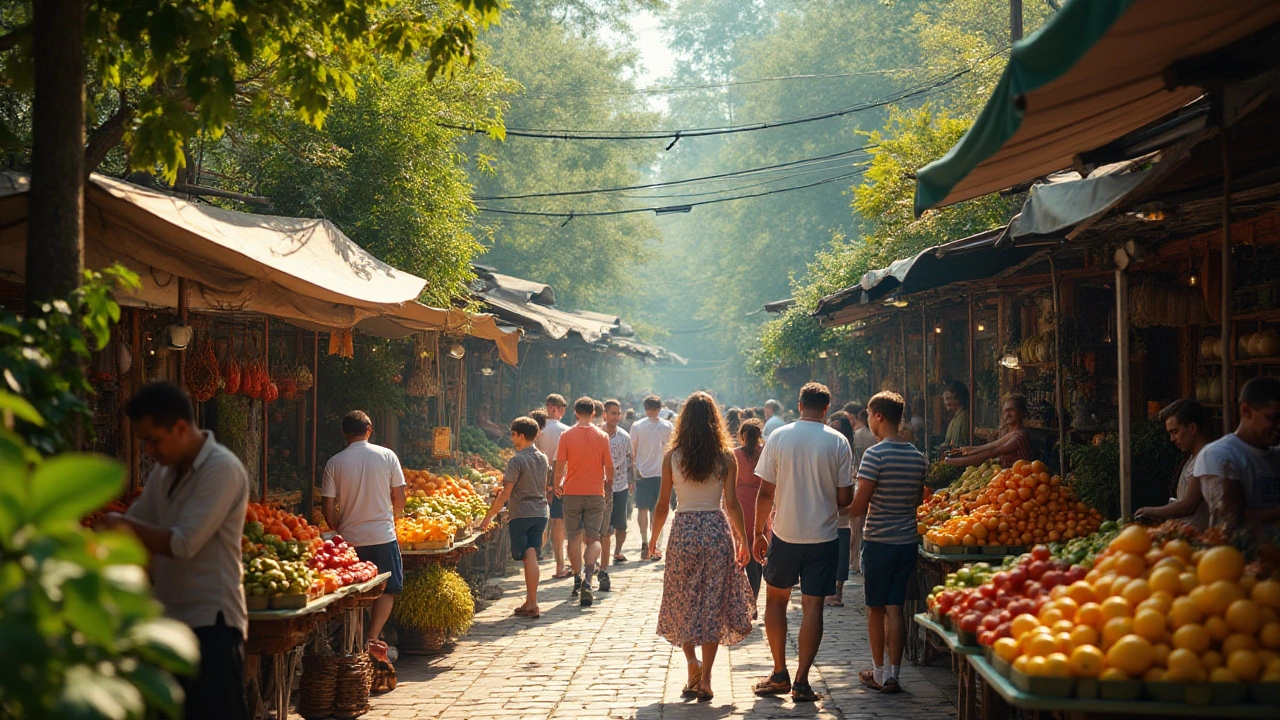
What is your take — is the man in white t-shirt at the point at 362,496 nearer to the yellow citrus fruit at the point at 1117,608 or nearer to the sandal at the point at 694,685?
the sandal at the point at 694,685

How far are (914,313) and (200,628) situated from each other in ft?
49.0

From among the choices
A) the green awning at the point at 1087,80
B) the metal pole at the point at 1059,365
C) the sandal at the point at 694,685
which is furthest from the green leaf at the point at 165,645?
the metal pole at the point at 1059,365

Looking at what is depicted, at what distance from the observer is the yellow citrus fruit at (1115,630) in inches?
170

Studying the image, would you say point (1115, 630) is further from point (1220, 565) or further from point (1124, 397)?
point (1124, 397)

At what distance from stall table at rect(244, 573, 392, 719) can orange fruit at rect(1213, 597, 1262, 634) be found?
4.53 m

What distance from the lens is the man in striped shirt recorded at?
26.2 feet

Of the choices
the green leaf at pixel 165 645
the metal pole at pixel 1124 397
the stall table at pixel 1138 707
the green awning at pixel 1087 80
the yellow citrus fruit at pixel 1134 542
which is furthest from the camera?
the metal pole at pixel 1124 397

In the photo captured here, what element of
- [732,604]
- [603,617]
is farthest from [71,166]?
[603,617]

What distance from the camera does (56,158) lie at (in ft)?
13.7

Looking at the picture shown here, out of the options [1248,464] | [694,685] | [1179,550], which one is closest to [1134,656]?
[1179,550]

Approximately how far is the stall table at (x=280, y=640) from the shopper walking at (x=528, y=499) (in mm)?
3700

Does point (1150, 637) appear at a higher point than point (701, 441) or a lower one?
lower

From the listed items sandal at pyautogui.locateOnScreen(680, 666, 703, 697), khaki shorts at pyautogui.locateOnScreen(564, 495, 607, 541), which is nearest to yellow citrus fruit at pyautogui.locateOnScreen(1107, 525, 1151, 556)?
sandal at pyautogui.locateOnScreen(680, 666, 703, 697)

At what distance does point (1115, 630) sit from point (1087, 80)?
211cm
